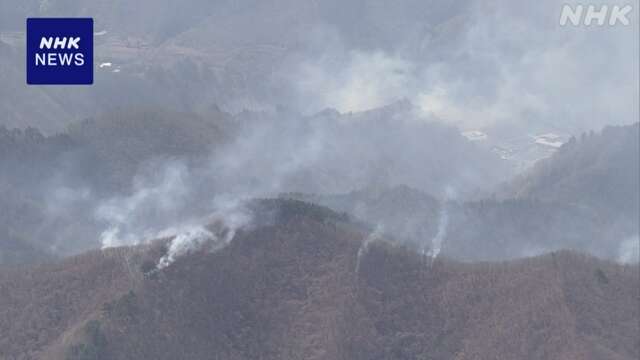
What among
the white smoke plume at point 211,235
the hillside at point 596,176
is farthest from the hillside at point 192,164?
the white smoke plume at point 211,235

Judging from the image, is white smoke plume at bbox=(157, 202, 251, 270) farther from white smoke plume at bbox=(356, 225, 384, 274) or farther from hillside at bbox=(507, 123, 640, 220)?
hillside at bbox=(507, 123, 640, 220)

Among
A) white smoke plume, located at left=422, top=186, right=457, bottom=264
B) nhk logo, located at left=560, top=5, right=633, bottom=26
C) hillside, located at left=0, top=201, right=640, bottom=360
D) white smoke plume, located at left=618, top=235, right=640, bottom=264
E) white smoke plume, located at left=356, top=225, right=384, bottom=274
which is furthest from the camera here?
nhk logo, located at left=560, top=5, right=633, bottom=26

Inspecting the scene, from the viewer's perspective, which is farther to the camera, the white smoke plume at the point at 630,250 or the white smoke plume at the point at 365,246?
the white smoke plume at the point at 630,250

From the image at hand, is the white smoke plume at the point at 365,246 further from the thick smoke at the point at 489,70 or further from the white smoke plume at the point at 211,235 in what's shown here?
the thick smoke at the point at 489,70

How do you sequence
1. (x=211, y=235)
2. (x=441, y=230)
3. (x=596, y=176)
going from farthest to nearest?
(x=596, y=176) → (x=441, y=230) → (x=211, y=235)

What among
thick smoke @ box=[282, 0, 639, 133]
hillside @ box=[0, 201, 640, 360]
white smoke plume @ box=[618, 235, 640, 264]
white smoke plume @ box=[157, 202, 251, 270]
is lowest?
thick smoke @ box=[282, 0, 639, 133]

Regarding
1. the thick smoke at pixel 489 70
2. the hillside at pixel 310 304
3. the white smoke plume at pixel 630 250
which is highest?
the hillside at pixel 310 304

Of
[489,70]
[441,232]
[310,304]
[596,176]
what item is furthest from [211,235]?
[489,70]

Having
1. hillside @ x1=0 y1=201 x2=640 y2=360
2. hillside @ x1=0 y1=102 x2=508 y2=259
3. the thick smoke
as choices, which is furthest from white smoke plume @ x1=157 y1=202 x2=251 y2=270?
the thick smoke

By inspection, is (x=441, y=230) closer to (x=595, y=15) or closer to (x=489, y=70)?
(x=489, y=70)

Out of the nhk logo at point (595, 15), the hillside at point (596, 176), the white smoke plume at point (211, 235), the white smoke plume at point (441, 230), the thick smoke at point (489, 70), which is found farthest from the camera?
the nhk logo at point (595, 15)
